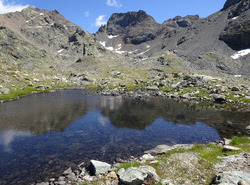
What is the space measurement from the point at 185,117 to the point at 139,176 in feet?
114

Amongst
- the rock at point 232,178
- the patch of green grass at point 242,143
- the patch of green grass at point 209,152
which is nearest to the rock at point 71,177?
the rock at point 232,178

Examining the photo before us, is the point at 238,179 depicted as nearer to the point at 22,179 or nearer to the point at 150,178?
the point at 150,178

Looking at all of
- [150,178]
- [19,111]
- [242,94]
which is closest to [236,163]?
[150,178]

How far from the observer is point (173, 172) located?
16109 millimetres

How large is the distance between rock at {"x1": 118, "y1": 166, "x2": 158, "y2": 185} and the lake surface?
836 cm

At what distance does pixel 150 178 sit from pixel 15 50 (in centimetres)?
22632

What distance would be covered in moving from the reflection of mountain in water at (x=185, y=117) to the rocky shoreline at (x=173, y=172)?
1752 centimetres

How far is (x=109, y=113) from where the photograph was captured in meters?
49.5

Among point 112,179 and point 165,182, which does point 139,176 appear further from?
point 112,179

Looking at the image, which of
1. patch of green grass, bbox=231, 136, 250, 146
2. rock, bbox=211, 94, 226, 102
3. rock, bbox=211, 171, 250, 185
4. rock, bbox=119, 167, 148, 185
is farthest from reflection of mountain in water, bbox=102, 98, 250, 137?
rock, bbox=119, 167, 148, 185

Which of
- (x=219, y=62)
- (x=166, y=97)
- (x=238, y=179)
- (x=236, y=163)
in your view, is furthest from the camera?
(x=219, y=62)

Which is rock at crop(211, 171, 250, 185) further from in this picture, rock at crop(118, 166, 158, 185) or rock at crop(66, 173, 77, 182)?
rock at crop(66, 173, 77, 182)

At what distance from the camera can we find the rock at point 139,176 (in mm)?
14265

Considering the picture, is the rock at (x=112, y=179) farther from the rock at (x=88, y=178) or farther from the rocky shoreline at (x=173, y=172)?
the rock at (x=88, y=178)
